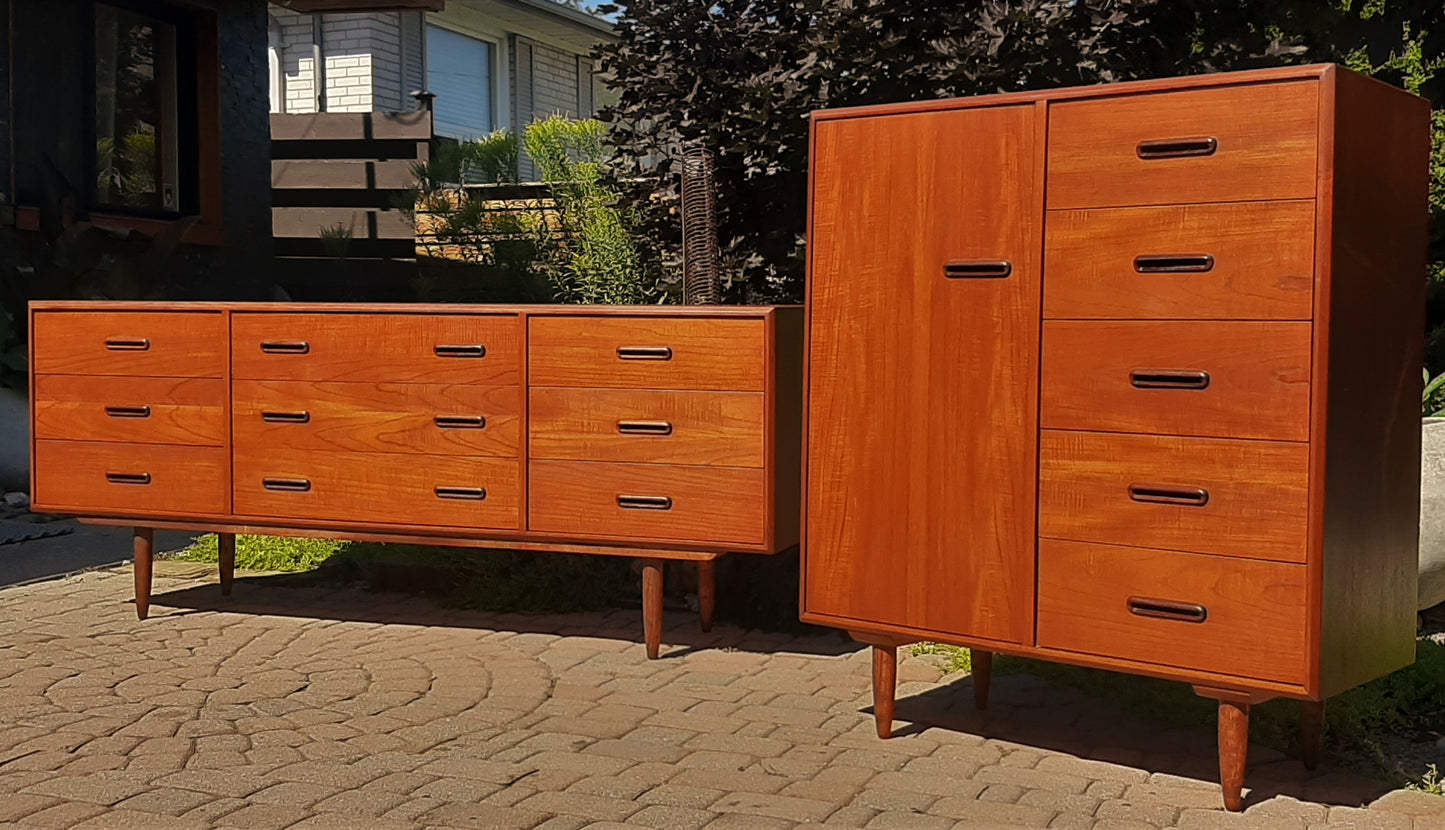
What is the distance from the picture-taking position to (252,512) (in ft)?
18.3

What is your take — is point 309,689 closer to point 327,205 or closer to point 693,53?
point 693,53

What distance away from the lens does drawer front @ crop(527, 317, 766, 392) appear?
501cm

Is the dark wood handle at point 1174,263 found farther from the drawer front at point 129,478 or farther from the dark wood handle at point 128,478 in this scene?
the dark wood handle at point 128,478

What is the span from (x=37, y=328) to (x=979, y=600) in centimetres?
372

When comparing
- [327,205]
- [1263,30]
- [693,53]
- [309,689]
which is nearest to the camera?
[309,689]

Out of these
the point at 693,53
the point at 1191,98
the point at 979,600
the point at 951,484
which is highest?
the point at 693,53

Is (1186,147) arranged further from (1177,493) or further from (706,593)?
(706,593)

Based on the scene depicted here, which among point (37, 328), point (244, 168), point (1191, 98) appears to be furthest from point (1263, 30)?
point (244, 168)

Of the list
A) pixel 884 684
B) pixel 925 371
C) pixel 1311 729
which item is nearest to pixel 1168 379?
pixel 925 371

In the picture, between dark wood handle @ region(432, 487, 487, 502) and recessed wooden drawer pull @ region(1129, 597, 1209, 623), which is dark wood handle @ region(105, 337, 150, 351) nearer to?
dark wood handle @ region(432, 487, 487, 502)

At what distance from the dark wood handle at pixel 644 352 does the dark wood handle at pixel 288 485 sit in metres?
1.26

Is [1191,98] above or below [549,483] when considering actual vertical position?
above

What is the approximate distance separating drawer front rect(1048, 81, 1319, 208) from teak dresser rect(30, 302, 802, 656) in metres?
1.41

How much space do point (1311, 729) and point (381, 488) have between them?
3.09 metres
